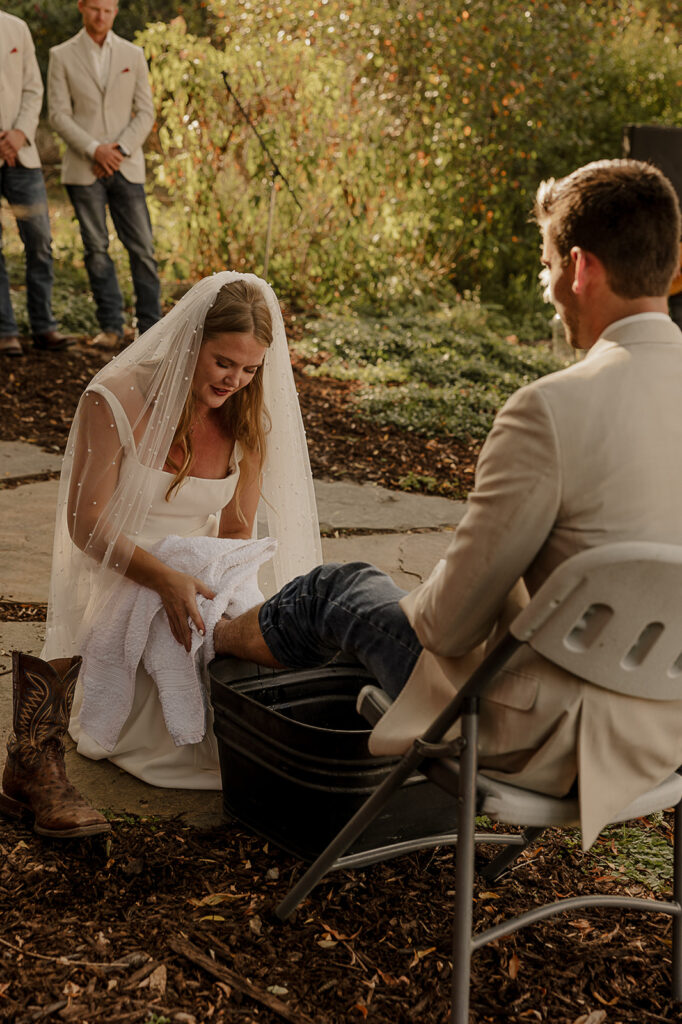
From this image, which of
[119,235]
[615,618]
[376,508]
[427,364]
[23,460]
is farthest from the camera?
[427,364]

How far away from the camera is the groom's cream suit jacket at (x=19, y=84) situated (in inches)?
262

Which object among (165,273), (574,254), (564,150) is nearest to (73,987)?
(574,254)

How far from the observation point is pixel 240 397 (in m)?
A: 3.32

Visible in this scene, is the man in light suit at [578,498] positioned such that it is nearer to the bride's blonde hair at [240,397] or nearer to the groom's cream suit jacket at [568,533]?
the groom's cream suit jacket at [568,533]

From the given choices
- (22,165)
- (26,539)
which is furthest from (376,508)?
(22,165)

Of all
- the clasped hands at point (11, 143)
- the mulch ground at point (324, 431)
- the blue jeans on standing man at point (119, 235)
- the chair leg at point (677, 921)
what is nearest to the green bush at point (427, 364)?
the mulch ground at point (324, 431)

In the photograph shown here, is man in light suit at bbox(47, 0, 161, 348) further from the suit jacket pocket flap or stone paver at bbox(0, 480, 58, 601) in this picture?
the suit jacket pocket flap

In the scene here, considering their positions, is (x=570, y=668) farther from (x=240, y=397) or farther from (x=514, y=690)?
(x=240, y=397)

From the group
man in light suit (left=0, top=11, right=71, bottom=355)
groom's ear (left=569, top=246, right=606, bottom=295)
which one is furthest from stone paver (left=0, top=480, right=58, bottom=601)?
groom's ear (left=569, top=246, right=606, bottom=295)

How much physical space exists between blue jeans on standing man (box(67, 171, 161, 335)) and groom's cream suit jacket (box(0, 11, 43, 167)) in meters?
0.47

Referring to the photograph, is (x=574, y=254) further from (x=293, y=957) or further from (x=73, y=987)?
(x=73, y=987)

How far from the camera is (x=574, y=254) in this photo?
1919 millimetres

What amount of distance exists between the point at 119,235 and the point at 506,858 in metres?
5.92

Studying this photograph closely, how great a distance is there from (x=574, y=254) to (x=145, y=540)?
1.68 meters
